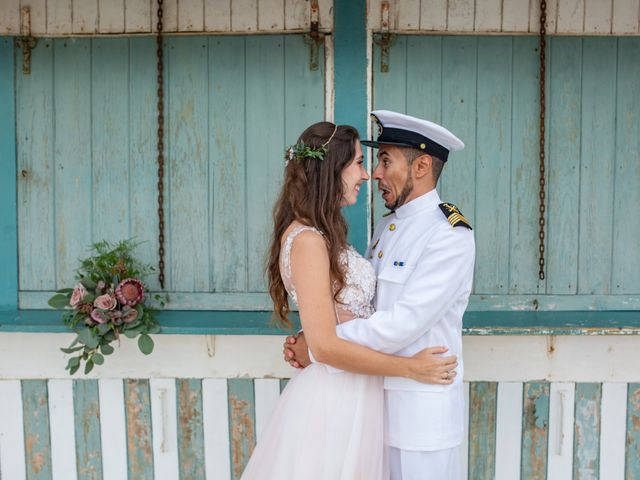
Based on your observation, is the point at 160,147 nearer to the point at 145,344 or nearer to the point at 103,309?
the point at 103,309

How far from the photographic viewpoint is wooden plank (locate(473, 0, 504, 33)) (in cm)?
311

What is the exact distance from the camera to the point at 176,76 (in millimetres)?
3205

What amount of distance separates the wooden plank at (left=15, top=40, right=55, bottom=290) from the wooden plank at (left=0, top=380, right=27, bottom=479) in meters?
0.44

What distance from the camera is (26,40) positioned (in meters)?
3.18

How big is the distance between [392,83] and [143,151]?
111cm

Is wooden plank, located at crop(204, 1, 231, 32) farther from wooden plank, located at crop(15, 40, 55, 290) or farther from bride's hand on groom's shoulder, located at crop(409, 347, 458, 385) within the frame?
bride's hand on groom's shoulder, located at crop(409, 347, 458, 385)

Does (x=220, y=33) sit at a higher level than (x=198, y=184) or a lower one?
higher

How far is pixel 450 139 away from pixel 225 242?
126 centimetres

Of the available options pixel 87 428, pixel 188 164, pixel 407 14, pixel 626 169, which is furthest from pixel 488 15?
pixel 87 428

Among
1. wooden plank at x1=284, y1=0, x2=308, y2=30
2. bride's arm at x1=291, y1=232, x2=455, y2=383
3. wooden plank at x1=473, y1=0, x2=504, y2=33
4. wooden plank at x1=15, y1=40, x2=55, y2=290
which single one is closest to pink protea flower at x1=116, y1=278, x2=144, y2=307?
Result: wooden plank at x1=15, y1=40, x2=55, y2=290

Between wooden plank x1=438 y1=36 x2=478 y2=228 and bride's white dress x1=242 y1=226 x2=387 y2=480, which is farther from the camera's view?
wooden plank x1=438 y1=36 x2=478 y2=228

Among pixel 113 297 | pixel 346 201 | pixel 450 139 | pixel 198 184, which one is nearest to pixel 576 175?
pixel 450 139

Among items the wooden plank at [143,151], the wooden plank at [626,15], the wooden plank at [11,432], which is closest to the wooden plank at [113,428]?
the wooden plank at [11,432]

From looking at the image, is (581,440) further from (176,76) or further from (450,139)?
(176,76)
